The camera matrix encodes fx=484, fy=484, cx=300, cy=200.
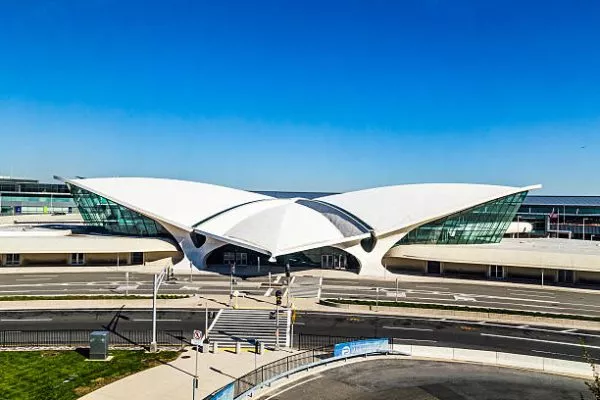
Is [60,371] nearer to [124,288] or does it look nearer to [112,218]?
[124,288]

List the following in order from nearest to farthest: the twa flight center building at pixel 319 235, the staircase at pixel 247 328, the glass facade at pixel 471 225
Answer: the staircase at pixel 247 328 < the twa flight center building at pixel 319 235 < the glass facade at pixel 471 225

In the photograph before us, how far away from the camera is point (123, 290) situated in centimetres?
4338

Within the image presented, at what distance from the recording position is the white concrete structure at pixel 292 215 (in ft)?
171

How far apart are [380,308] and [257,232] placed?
1807cm

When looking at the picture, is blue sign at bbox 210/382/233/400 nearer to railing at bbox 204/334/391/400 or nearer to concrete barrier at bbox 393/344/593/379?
railing at bbox 204/334/391/400

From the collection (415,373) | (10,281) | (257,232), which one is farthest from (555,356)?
(10,281)

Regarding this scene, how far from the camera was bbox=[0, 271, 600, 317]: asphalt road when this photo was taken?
41469 mm

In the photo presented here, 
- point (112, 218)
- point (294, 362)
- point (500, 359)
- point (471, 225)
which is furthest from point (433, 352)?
point (112, 218)

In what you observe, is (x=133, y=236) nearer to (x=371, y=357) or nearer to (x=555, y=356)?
(x=371, y=357)

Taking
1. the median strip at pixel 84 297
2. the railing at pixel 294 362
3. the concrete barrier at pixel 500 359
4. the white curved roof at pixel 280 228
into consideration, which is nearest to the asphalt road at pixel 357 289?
the median strip at pixel 84 297

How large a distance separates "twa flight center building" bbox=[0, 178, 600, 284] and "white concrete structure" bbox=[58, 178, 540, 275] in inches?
4.8

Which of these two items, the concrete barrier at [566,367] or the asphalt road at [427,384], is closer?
the asphalt road at [427,384]

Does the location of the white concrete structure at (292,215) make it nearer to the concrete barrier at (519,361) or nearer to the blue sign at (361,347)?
the blue sign at (361,347)

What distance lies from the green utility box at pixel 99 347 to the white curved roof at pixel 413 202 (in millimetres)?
33755
